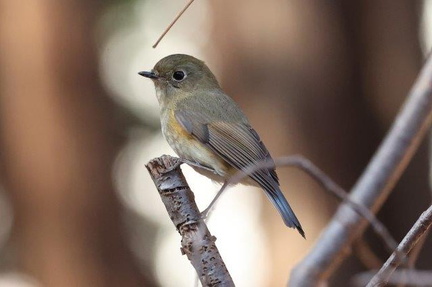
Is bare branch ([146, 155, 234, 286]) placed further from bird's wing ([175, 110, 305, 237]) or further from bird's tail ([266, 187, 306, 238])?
bird's wing ([175, 110, 305, 237])

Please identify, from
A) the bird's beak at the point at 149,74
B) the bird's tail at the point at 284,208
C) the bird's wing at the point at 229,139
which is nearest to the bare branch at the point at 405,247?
the bird's tail at the point at 284,208

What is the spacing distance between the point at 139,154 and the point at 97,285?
1.01m

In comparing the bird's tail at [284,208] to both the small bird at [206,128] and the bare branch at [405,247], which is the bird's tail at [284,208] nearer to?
the small bird at [206,128]

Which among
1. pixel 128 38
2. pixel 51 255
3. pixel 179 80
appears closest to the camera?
pixel 179 80

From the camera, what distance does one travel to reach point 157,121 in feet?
20.8

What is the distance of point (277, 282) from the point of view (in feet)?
17.6

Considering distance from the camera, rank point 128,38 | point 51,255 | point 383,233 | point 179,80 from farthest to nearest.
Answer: point 128,38, point 51,255, point 179,80, point 383,233

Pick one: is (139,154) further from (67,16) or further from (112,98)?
(67,16)

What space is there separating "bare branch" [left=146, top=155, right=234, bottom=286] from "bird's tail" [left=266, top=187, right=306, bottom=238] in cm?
50

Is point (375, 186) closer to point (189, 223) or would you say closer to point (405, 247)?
point (405, 247)

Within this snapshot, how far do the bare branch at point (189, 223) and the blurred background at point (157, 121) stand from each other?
3.31m

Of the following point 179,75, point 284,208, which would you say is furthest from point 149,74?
point 284,208

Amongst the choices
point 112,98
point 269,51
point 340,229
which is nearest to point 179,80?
point 269,51

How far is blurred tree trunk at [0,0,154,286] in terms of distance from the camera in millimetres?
5852
